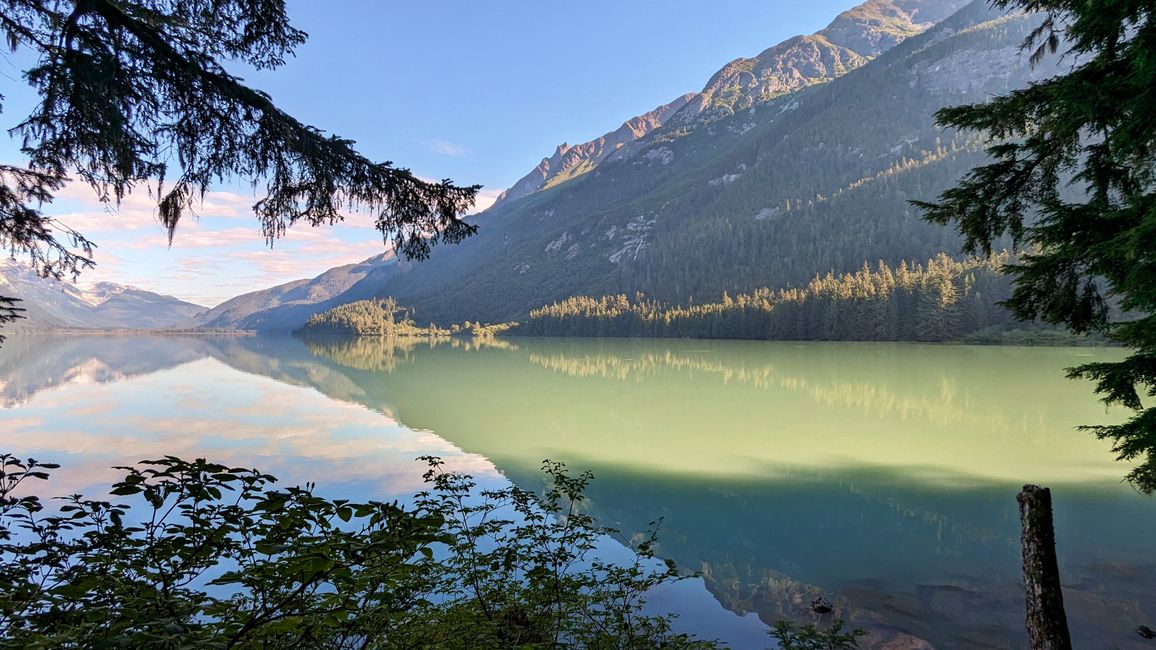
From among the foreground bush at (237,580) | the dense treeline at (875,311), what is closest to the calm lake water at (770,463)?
the foreground bush at (237,580)

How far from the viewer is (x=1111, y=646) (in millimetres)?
5914

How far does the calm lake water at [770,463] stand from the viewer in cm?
755

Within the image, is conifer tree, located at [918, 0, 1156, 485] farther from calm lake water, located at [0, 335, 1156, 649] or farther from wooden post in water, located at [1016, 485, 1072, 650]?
calm lake water, located at [0, 335, 1156, 649]

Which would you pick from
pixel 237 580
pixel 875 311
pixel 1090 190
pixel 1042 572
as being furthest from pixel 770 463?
pixel 875 311

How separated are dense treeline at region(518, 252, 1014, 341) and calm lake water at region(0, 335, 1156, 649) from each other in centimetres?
4825

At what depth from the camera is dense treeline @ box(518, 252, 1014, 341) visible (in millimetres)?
78875

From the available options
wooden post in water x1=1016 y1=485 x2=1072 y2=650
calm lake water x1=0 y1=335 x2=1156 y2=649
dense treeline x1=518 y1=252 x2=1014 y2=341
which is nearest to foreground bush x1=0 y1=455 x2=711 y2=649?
calm lake water x1=0 y1=335 x2=1156 y2=649

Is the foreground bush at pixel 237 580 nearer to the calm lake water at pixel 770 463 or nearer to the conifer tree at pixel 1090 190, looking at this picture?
the calm lake water at pixel 770 463

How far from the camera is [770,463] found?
15.2 metres

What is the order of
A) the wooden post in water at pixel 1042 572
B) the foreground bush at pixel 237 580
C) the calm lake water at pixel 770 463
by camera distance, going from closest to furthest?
the foreground bush at pixel 237 580, the wooden post in water at pixel 1042 572, the calm lake water at pixel 770 463

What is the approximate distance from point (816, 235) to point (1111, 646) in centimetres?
17140

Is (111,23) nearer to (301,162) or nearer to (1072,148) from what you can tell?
(301,162)

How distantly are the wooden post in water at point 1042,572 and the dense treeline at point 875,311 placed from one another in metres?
73.0

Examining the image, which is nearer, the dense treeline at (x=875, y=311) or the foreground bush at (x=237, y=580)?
the foreground bush at (x=237, y=580)
